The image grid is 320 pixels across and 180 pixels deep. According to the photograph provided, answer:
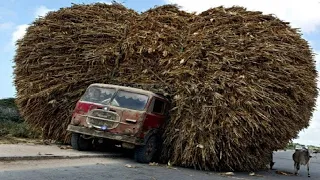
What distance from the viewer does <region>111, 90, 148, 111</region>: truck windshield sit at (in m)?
13.3

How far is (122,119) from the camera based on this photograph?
511 inches

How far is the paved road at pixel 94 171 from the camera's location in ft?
28.8

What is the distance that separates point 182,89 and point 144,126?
1482 mm

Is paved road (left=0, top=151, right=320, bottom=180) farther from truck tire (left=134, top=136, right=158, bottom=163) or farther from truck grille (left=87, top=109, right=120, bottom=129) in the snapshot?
truck grille (left=87, top=109, right=120, bottom=129)

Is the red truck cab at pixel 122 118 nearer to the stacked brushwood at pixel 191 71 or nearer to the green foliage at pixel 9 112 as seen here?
the stacked brushwood at pixel 191 71

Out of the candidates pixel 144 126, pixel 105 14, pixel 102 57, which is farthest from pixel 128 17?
pixel 144 126

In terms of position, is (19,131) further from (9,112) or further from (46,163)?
(46,163)

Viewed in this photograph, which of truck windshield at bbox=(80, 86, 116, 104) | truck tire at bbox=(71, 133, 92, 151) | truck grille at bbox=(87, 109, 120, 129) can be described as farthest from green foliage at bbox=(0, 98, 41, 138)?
truck grille at bbox=(87, 109, 120, 129)

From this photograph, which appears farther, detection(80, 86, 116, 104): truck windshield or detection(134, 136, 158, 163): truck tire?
detection(80, 86, 116, 104): truck windshield

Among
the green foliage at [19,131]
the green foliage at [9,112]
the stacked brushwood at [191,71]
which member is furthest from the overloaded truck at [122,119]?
the green foliage at [9,112]

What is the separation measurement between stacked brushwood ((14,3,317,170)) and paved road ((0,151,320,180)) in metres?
1.06

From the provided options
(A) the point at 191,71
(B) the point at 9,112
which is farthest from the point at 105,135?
(B) the point at 9,112

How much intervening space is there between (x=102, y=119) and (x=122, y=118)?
1.84 feet

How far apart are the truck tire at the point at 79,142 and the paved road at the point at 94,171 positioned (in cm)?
131
